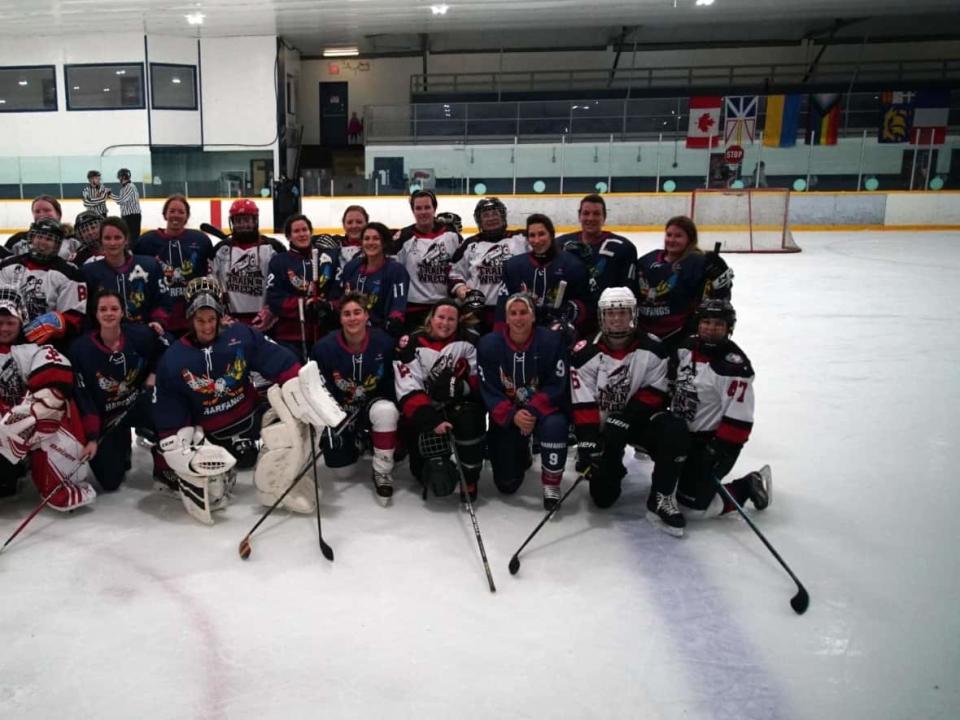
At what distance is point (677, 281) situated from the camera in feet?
12.7

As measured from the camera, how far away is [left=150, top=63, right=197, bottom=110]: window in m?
15.8

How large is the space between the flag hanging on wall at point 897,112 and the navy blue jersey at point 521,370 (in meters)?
13.5

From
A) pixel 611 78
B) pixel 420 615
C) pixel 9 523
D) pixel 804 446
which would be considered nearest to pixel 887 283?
pixel 804 446

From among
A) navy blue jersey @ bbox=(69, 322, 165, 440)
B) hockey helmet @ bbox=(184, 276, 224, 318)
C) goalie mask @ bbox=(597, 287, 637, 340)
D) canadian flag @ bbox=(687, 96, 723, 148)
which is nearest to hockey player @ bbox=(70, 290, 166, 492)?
navy blue jersey @ bbox=(69, 322, 165, 440)

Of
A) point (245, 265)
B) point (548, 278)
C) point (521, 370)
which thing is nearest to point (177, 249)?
point (245, 265)

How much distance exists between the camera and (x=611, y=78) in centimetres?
1895

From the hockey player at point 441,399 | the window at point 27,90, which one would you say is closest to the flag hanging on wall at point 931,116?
the hockey player at point 441,399

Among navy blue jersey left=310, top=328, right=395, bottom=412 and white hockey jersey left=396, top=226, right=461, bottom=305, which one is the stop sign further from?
navy blue jersey left=310, top=328, right=395, bottom=412

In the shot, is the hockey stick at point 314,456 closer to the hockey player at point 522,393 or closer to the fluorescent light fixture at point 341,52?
the hockey player at point 522,393

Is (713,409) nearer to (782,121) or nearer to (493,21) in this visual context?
(782,121)

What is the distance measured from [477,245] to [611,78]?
16.3 m

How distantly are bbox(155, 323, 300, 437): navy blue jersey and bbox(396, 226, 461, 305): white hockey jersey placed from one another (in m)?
1.20

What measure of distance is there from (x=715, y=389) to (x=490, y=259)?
58.9 inches

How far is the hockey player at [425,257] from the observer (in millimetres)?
4418
